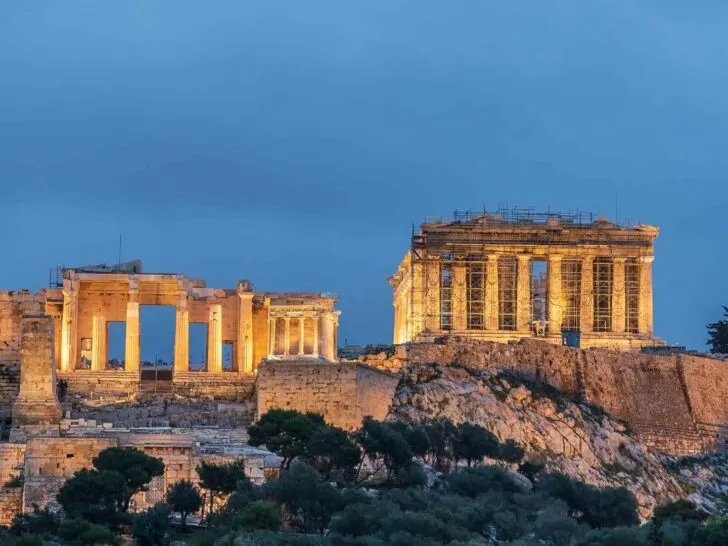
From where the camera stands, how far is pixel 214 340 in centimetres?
9450

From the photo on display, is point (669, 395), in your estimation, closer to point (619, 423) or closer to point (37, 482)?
point (619, 423)

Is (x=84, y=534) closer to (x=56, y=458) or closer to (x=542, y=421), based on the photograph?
(x=56, y=458)

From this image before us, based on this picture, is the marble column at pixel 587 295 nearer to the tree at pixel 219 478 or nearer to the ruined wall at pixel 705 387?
the ruined wall at pixel 705 387

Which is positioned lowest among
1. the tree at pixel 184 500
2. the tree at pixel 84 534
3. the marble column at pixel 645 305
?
Answer: the tree at pixel 84 534

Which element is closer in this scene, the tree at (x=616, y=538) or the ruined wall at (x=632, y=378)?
the tree at (x=616, y=538)

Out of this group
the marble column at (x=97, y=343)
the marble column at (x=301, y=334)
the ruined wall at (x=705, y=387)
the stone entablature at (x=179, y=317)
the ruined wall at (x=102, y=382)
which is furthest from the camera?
the ruined wall at (x=705, y=387)

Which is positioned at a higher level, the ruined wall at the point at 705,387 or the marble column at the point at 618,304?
the marble column at the point at 618,304

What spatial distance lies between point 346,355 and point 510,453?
59.6 ft

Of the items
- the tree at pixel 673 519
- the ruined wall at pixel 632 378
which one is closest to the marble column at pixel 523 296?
the ruined wall at pixel 632 378

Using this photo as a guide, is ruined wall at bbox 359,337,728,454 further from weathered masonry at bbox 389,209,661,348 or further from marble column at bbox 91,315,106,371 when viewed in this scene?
marble column at bbox 91,315,106,371

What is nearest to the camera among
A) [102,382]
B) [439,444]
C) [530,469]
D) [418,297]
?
[439,444]

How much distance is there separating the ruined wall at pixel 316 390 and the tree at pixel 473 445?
453 cm

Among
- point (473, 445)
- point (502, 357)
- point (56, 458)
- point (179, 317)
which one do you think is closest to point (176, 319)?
point (179, 317)

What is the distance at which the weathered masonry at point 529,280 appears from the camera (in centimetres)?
10962
